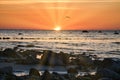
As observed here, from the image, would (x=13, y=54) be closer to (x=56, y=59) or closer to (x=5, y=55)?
(x=5, y=55)

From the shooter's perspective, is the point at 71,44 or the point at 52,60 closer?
the point at 52,60

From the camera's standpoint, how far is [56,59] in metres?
24.1

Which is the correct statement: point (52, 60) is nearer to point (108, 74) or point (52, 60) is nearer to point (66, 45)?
point (108, 74)

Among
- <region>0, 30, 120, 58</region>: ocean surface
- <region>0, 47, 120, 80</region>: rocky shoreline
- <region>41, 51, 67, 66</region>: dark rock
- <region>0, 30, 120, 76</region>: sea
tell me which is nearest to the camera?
<region>0, 47, 120, 80</region>: rocky shoreline

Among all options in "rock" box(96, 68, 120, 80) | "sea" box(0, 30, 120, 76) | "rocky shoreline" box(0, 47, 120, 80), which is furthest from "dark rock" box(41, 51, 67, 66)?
"rock" box(96, 68, 120, 80)

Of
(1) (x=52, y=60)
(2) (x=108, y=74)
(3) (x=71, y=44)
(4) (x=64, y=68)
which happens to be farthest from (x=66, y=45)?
(2) (x=108, y=74)

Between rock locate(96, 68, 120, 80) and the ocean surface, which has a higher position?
the ocean surface

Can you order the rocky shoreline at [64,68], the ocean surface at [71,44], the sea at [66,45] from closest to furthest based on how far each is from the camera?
the rocky shoreline at [64,68], the sea at [66,45], the ocean surface at [71,44]

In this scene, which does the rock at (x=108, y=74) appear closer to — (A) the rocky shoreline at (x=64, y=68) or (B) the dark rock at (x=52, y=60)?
(A) the rocky shoreline at (x=64, y=68)

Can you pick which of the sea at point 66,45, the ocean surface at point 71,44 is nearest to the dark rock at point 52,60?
the sea at point 66,45

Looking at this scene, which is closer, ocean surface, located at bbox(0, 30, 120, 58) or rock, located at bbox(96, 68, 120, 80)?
rock, located at bbox(96, 68, 120, 80)

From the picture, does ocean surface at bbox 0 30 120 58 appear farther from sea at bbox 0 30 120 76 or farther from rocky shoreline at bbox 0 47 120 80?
rocky shoreline at bbox 0 47 120 80

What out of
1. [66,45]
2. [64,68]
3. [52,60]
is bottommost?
[64,68]

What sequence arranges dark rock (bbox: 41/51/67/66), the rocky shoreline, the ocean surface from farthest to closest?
1. the ocean surface
2. dark rock (bbox: 41/51/67/66)
3. the rocky shoreline
